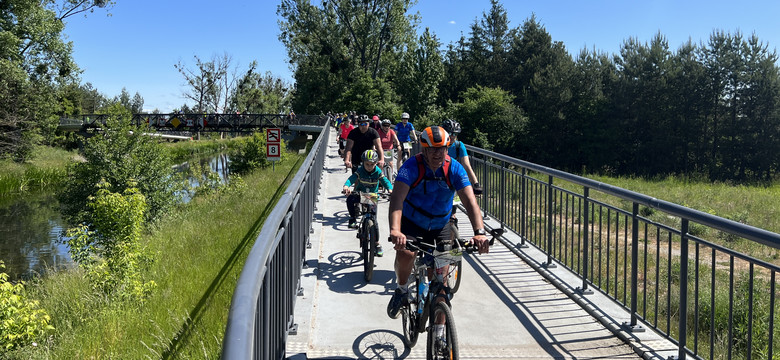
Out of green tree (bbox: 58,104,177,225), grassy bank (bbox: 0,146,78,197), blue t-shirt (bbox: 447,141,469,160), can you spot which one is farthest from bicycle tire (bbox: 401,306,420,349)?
grassy bank (bbox: 0,146,78,197)

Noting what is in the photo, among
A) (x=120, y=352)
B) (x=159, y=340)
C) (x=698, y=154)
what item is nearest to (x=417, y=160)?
(x=159, y=340)

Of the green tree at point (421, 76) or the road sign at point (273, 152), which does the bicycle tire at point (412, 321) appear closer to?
the road sign at point (273, 152)

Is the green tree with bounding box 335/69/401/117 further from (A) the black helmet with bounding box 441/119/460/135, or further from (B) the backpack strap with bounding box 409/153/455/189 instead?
(B) the backpack strap with bounding box 409/153/455/189

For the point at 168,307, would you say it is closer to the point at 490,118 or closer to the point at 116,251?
the point at 116,251

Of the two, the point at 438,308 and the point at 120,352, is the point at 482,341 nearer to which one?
the point at 438,308

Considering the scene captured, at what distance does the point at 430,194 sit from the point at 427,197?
0.04 m

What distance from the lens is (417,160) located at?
4.79 m

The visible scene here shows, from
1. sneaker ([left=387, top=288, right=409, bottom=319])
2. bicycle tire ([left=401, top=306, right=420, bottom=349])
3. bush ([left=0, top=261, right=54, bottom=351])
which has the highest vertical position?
sneaker ([left=387, top=288, right=409, bottom=319])

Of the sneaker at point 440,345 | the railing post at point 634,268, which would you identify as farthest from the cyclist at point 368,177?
the sneaker at point 440,345

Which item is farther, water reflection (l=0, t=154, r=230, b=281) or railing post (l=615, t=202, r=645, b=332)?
water reflection (l=0, t=154, r=230, b=281)

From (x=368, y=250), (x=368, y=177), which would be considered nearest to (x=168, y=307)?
(x=368, y=250)

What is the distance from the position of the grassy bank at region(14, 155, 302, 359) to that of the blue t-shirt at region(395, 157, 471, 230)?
209 centimetres

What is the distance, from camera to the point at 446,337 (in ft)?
13.5

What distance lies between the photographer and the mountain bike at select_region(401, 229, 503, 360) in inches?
161
